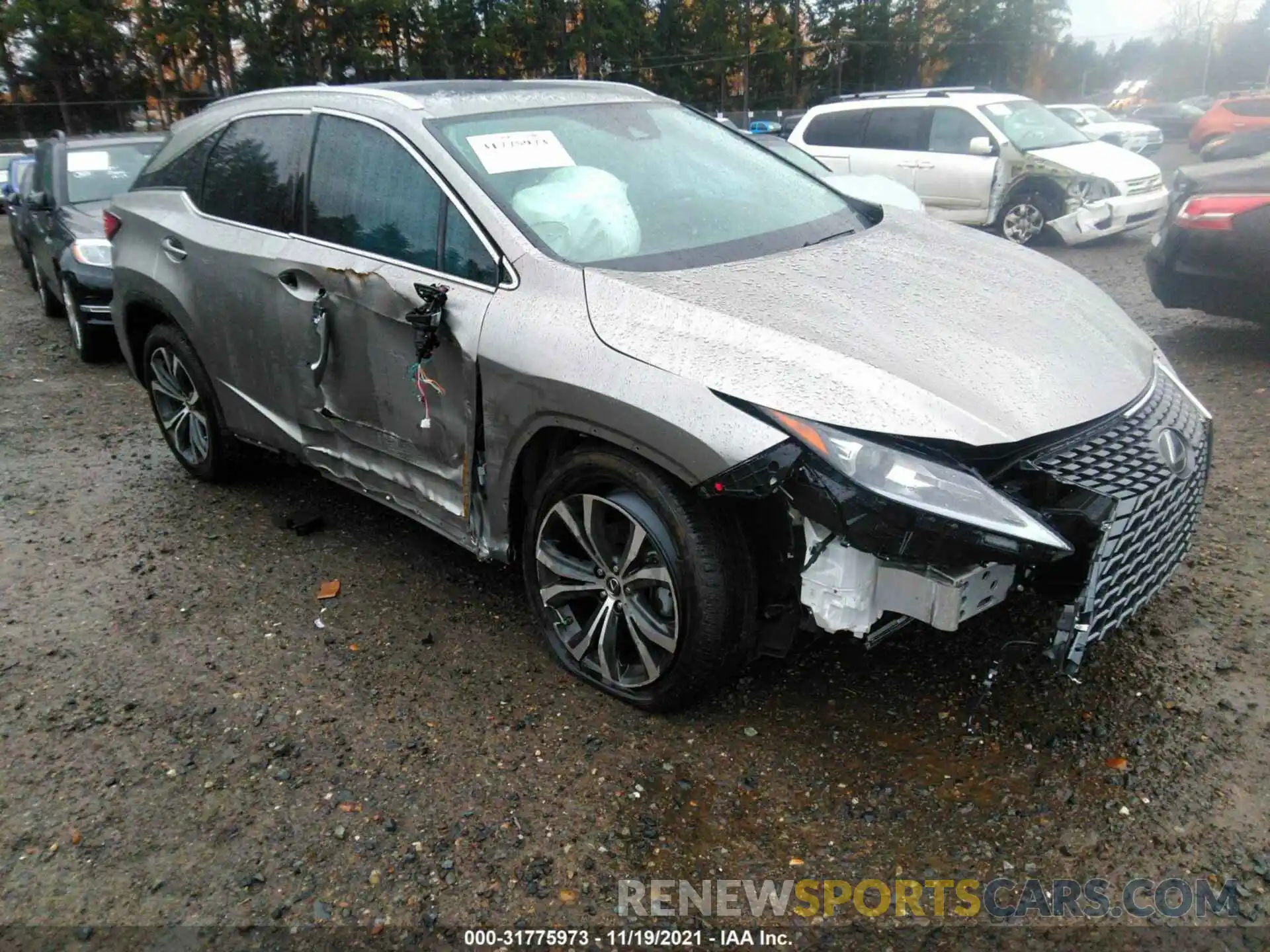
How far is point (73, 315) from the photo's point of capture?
763 centimetres

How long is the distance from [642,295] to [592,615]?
1.03 m

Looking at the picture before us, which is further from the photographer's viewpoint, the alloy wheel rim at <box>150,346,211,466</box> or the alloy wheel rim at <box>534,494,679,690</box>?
the alloy wheel rim at <box>150,346,211,466</box>

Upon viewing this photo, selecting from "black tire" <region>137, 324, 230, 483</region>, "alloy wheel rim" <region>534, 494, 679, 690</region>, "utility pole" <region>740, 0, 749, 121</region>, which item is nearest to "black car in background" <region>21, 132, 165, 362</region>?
"black tire" <region>137, 324, 230, 483</region>

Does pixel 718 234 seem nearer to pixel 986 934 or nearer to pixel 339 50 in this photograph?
pixel 986 934

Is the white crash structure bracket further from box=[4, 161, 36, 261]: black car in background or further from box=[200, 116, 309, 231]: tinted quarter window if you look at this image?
box=[4, 161, 36, 261]: black car in background

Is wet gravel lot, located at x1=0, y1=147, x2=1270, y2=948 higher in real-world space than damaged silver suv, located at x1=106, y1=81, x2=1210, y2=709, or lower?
lower

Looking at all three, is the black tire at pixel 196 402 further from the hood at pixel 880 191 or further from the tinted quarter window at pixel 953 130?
the tinted quarter window at pixel 953 130

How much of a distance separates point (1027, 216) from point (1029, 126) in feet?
3.89

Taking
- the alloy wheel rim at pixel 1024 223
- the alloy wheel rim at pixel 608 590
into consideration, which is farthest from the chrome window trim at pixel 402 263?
the alloy wheel rim at pixel 1024 223

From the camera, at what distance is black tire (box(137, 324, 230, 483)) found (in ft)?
14.5

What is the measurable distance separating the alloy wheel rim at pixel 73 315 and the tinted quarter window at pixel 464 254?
576 centimetres

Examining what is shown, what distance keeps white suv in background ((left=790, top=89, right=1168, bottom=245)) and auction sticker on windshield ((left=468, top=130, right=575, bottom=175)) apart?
8.37 m

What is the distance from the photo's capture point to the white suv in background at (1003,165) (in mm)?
10250

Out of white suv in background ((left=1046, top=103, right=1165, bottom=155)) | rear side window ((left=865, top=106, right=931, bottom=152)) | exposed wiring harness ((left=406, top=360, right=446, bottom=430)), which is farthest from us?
white suv in background ((left=1046, top=103, right=1165, bottom=155))
